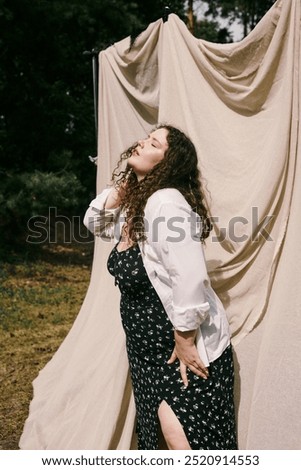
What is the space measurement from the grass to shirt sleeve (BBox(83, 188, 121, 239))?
5.77 feet

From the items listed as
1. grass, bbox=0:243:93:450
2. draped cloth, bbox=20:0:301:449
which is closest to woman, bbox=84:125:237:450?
draped cloth, bbox=20:0:301:449

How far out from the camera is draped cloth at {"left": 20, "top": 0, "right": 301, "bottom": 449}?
2.54 m

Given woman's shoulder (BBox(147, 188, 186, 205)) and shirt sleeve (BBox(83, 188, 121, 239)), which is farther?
shirt sleeve (BBox(83, 188, 121, 239))

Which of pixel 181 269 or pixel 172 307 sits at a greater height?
pixel 181 269

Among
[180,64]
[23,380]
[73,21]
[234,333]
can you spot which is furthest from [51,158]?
[234,333]

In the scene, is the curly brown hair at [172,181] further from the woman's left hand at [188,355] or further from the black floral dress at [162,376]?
the woman's left hand at [188,355]

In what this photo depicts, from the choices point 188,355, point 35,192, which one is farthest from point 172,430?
point 35,192

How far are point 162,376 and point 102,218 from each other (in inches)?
37.0

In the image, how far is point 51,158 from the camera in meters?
10.6

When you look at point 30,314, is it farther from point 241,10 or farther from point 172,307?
point 241,10

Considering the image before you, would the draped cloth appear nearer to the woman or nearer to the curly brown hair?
the woman

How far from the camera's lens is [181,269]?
81.7 inches

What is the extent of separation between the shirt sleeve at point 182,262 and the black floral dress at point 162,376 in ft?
0.63

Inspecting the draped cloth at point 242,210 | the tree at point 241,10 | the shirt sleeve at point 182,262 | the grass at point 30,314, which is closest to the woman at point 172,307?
the shirt sleeve at point 182,262
